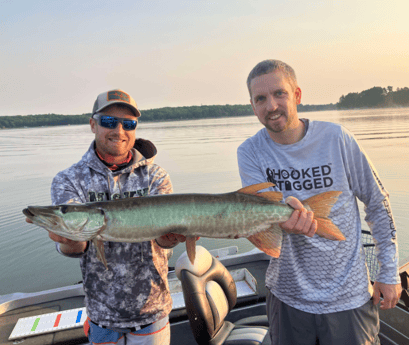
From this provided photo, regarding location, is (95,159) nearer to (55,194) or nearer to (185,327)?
(55,194)

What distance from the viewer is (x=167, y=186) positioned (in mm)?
2916

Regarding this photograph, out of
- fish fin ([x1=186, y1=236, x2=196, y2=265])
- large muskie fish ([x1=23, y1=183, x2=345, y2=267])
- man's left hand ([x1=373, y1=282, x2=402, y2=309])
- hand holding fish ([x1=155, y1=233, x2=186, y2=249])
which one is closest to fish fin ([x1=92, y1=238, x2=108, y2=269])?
large muskie fish ([x1=23, y1=183, x2=345, y2=267])

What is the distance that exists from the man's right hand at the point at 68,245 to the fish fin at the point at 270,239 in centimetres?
133

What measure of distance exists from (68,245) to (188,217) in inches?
37.1

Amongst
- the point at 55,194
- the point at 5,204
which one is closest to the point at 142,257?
the point at 55,194

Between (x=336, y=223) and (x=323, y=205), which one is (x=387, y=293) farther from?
(x=323, y=205)

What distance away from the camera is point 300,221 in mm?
2254

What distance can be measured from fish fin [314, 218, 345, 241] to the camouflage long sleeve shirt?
53.2 inches

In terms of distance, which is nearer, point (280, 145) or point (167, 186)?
point (280, 145)

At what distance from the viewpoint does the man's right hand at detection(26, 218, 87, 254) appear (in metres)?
2.36

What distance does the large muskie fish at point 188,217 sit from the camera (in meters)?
2.29

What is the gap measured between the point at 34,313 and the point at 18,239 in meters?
7.20

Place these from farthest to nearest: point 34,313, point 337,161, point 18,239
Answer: point 18,239, point 34,313, point 337,161

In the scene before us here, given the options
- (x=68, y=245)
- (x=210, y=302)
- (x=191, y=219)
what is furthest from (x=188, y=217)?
(x=210, y=302)
